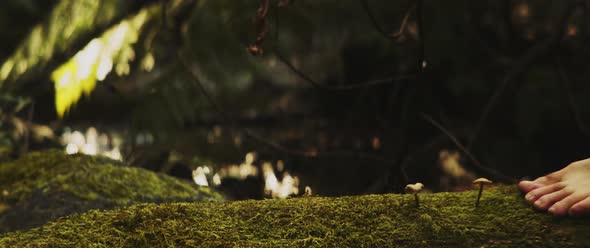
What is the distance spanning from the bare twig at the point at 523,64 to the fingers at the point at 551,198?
213cm

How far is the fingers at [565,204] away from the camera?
1.72m

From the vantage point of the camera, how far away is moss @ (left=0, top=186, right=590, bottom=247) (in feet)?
5.50

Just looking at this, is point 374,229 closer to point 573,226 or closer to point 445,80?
point 573,226

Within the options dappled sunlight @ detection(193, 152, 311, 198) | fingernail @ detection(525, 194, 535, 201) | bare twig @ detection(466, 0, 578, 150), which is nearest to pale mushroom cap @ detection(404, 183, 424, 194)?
fingernail @ detection(525, 194, 535, 201)

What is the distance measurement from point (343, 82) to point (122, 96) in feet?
8.14

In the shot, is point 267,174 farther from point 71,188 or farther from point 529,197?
point 529,197

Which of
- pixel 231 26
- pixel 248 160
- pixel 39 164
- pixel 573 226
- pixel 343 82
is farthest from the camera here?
pixel 248 160

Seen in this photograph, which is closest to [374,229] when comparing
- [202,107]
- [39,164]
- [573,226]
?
[573,226]

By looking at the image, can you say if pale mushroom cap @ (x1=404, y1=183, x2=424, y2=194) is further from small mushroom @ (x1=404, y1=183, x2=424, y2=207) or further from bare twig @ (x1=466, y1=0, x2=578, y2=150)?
bare twig @ (x1=466, y1=0, x2=578, y2=150)

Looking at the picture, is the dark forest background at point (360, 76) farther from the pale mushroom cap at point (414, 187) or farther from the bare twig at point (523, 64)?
the pale mushroom cap at point (414, 187)

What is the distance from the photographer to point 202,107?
5137mm

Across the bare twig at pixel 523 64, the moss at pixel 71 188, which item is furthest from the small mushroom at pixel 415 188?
the bare twig at pixel 523 64

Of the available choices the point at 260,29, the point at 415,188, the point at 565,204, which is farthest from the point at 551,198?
the point at 260,29

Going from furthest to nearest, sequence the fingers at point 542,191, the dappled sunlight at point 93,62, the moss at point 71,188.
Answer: the dappled sunlight at point 93,62 → the moss at point 71,188 → the fingers at point 542,191
